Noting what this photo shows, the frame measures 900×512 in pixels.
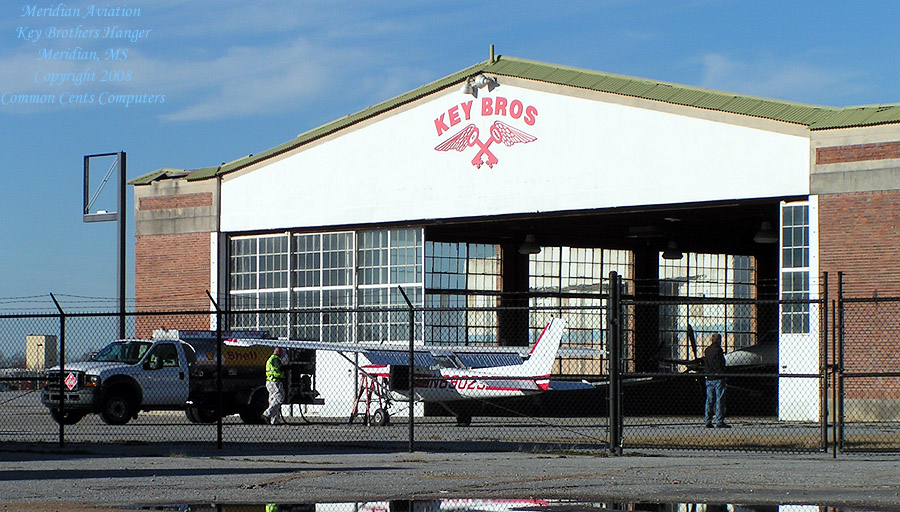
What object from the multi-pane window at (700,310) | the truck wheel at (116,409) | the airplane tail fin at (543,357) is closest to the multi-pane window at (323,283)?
the truck wheel at (116,409)

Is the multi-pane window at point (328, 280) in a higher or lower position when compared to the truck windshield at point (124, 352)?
higher

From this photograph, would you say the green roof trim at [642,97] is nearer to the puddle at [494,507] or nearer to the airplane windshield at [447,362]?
the airplane windshield at [447,362]

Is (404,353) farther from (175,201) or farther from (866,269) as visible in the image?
(175,201)

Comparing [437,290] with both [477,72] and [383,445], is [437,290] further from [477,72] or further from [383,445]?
[383,445]

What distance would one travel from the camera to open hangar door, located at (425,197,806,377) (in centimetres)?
3625

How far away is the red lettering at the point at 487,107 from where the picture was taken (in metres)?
31.4

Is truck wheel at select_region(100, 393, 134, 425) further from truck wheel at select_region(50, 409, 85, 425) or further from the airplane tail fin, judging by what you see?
the airplane tail fin

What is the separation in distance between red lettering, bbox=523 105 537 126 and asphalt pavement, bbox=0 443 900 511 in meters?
13.8

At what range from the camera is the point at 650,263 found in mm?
42250

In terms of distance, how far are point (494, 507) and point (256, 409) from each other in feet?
62.8

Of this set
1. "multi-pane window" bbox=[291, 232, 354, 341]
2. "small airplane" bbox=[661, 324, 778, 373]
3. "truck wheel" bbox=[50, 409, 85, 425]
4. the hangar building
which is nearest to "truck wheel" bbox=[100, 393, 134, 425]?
"truck wheel" bbox=[50, 409, 85, 425]

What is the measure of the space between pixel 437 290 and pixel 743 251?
12332 mm

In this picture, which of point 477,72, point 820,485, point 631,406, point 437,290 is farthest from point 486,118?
point 820,485

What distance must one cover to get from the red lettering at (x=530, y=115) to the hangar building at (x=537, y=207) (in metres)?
0.07
